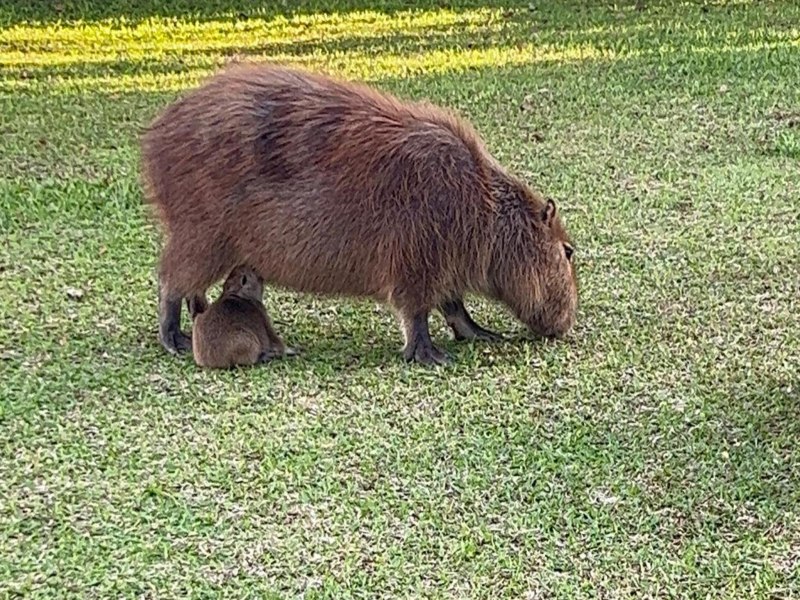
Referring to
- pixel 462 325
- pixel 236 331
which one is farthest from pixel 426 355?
pixel 236 331

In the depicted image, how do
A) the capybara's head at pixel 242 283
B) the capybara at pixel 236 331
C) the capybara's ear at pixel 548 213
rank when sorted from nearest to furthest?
the capybara at pixel 236 331 → the capybara's head at pixel 242 283 → the capybara's ear at pixel 548 213

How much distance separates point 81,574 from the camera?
10.7 feet

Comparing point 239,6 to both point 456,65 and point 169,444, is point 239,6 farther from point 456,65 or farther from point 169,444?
point 169,444

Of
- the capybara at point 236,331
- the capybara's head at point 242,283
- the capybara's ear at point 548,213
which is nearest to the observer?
the capybara at point 236,331

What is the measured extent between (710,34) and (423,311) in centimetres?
553

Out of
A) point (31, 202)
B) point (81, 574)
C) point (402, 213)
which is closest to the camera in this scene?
point (81, 574)

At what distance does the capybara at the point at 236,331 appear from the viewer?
463 cm

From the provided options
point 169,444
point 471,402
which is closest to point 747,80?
point 471,402

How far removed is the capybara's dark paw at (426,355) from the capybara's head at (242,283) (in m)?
0.56

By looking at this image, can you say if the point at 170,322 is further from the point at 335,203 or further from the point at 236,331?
the point at 335,203

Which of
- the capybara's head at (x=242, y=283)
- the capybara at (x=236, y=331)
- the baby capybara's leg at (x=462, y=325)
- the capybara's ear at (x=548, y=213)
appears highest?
the capybara's ear at (x=548, y=213)

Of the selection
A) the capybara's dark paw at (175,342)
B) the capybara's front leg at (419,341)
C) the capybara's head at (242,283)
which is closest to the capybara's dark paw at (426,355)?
the capybara's front leg at (419,341)

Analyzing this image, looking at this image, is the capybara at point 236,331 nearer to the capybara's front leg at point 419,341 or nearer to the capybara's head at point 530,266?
the capybara's front leg at point 419,341

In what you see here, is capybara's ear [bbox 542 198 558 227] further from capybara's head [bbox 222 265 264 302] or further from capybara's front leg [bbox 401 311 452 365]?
capybara's head [bbox 222 265 264 302]
